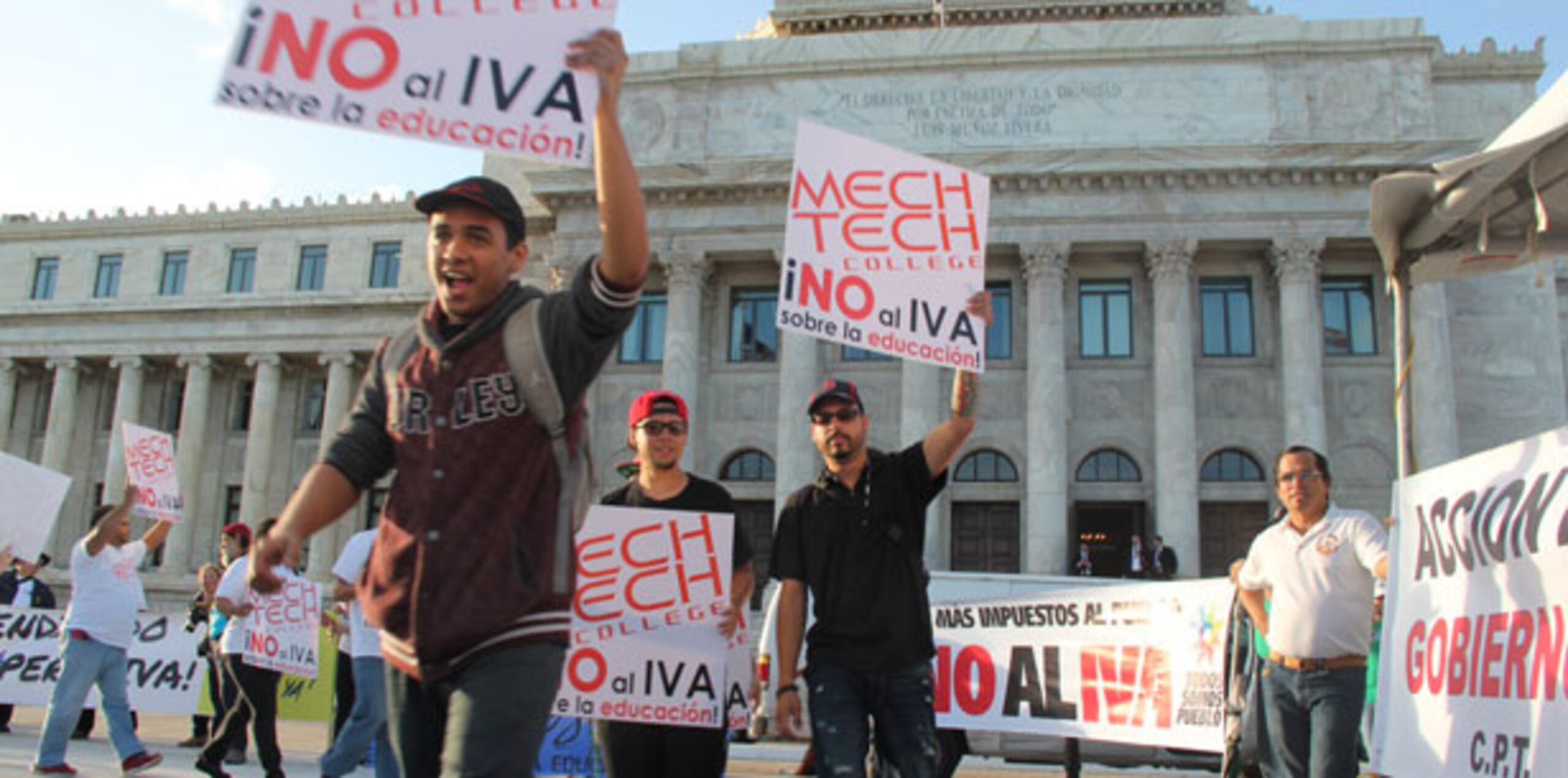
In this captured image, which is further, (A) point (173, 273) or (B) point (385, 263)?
(A) point (173, 273)

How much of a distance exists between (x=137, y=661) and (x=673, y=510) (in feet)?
35.3

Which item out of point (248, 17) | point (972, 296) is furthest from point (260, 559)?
point (972, 296)

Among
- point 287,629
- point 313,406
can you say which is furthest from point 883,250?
point 313,406

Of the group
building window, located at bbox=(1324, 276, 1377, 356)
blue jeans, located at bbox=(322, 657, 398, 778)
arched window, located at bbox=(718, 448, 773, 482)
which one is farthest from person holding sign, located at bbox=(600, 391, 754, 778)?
building window, located at bbox=(1324, 276, 1377, 356)

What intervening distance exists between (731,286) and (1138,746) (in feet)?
85.0

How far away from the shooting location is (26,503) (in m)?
10.8

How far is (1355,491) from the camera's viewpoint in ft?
103

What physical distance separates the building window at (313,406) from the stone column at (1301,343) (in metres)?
27.9

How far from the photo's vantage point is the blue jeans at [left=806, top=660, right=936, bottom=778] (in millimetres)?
5023

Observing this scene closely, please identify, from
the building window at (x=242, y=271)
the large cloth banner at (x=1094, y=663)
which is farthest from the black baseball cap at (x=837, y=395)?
the building window at (x=242, y=271)

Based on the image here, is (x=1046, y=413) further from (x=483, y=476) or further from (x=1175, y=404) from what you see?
(x=483, y=476)

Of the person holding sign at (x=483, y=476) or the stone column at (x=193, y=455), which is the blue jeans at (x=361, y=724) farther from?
the stone column at (x=193, y=455)

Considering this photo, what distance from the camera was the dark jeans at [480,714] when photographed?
9.03ft

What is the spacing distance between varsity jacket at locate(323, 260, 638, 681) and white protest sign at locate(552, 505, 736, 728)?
2663mm
